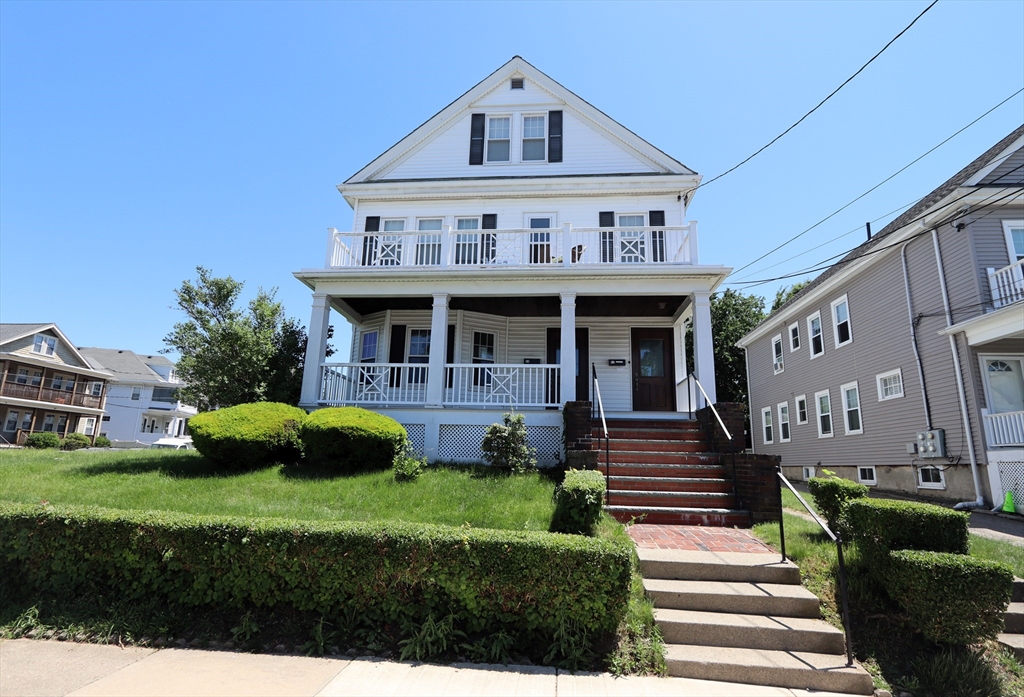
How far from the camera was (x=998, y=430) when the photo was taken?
11352mm

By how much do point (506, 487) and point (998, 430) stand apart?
439 inches

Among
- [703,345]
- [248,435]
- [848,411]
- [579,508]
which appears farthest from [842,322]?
[248,435]

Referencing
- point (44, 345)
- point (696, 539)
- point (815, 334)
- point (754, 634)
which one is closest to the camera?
point (754, 634)

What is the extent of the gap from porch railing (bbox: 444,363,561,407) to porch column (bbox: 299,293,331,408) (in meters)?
2.97

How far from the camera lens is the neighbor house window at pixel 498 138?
15.4 metres

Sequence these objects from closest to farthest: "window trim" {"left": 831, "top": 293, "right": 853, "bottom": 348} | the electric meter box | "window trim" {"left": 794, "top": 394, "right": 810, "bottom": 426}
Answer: the electric meter box
"window trim" {"left": 831, "top": 293, "right": 853, "bottom": 348}
"window trim" {"left": 794, "top": 394, "right": 810, "bottom": 426}

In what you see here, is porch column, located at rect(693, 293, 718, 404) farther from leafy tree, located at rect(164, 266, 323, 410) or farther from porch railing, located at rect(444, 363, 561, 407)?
leafy tree, located at rect(164, 266, 323, 410)

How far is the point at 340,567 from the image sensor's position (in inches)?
188

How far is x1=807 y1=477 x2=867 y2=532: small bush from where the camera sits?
6.59 meters

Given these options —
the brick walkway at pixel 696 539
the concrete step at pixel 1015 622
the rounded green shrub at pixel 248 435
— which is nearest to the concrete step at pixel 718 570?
the brick walkway at pixel 696 539

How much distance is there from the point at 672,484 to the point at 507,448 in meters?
3.01

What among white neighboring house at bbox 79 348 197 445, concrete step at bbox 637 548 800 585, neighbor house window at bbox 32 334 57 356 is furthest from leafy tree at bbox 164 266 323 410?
white neighboring house at bbox 79 348 197 445

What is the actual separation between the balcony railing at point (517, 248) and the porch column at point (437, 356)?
956 mm

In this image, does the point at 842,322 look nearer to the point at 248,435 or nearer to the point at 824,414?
the point at 824,414
